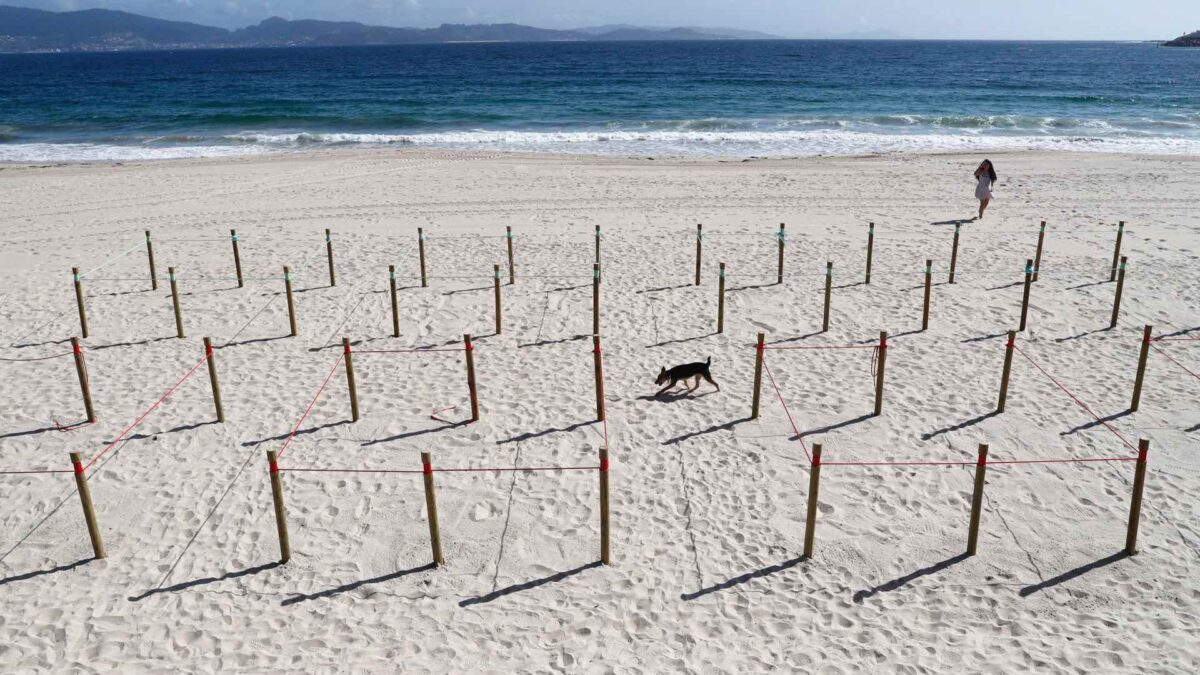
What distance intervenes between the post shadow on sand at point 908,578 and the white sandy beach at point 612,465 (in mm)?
38

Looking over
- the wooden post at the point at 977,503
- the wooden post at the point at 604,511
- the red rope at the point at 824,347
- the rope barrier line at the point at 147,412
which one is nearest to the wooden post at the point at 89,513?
the rope barrier line at the point at 147,412

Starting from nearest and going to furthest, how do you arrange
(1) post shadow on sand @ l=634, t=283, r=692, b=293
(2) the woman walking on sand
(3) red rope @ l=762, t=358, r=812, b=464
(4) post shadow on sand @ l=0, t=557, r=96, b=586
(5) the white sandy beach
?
(5) the white sandy beach, (4) post shadow on sand @ l=0, t=557, r=96, b=586, (3) red rope @ l=762, t=358, r=812, b=464, (1) post shadow on sand @ l=634, t=283, r=692, b=293, (2) the woman walking on sand

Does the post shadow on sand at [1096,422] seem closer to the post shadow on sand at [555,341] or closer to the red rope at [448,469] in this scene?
the red rope at [448,469]

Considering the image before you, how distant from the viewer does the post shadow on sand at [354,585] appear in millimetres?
6523

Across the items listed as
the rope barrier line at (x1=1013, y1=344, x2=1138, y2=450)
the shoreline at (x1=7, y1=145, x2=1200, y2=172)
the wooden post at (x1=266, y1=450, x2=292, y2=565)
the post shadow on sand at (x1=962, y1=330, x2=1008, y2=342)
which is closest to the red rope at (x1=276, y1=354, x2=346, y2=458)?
the wooden post at (x1=266, y1=450, x2=292, y2=565)

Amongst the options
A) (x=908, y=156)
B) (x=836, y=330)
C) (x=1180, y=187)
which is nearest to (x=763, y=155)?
(x=908, y=156)

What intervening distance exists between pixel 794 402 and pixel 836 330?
277 centimetres

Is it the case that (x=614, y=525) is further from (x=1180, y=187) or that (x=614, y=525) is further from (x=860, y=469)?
(x=1180, y=187)

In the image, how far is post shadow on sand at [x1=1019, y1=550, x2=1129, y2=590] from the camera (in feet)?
21.5

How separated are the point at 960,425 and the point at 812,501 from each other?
Result: 3.42m

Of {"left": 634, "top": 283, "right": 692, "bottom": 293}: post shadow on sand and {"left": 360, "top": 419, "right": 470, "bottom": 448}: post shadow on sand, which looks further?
{"left": 634, "top": 283, "right": 692, "bottom": 293}: post shadow on sand

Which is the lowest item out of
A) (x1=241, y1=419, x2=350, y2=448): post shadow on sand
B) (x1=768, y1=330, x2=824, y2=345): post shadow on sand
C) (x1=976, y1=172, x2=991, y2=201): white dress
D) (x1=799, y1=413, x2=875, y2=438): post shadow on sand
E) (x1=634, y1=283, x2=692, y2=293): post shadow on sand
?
(x1=241, y1=419, x2=350, y2=448): post shadow on sand

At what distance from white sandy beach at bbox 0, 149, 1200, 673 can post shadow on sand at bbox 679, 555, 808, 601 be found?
0.11ft

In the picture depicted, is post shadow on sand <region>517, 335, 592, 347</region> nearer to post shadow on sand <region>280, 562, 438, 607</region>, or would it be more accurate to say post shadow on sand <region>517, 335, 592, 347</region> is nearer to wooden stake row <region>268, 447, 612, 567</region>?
wooden stake row <region>268, 447, 612, 567</region>
